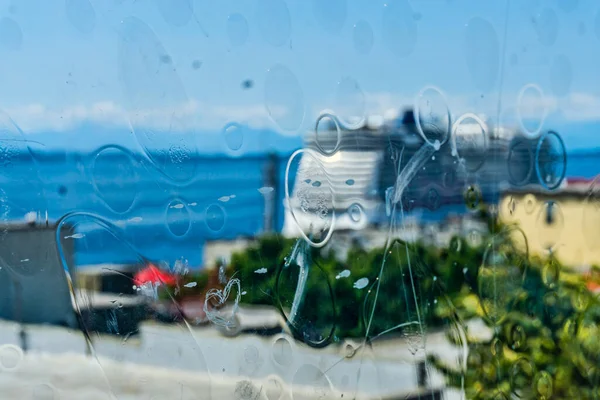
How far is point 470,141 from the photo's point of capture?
241 cm

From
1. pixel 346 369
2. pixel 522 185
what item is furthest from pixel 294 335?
pixel 522 185

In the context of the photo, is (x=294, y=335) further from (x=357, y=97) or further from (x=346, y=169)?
(x=357, y=97)

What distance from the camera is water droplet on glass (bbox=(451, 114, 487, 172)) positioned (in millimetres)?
2381

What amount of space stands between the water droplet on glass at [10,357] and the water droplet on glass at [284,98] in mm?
917

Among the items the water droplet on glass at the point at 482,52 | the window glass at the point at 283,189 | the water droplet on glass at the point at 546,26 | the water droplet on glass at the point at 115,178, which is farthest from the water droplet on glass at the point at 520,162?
the water droplet on glass at the point at 115,178

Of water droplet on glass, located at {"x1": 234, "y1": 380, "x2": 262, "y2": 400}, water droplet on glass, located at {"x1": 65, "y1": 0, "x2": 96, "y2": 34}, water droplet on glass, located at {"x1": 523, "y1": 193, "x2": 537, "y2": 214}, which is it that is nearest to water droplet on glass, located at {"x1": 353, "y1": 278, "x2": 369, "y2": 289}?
water droplet on glass, located at {"x1": 234, "y1": 380, "x2": 262, "y2": 400}

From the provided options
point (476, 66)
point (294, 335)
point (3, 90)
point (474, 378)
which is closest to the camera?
point (3, 90)

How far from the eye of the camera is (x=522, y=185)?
2535 millimetres

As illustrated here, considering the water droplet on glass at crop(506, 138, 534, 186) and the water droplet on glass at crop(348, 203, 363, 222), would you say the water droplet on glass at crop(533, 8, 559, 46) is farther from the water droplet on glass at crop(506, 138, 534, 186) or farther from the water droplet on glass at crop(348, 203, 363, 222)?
the water droplet on glass at crop(348, 203, 363, 222)

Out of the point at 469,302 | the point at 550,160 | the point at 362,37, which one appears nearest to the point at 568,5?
→ the point at 550,160

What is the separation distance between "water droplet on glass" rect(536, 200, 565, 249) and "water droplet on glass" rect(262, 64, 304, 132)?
947 millimetres

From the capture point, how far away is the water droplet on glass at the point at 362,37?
2.21 meters

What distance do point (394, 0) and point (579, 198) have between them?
3.17ft

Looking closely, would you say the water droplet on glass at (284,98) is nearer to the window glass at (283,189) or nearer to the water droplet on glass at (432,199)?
the window glass at (283,189)
